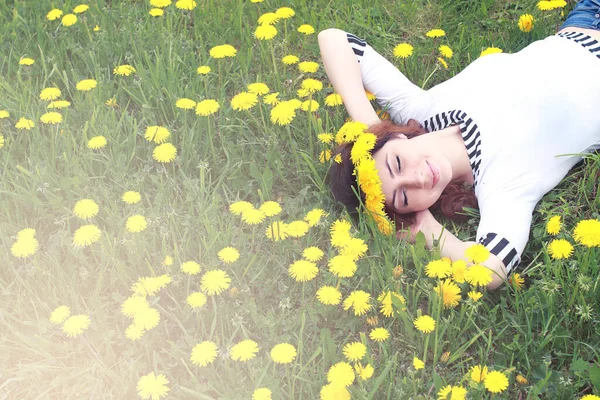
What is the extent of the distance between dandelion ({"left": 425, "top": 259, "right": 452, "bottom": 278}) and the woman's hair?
323 mm

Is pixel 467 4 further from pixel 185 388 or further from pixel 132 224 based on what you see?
pixel 185 388

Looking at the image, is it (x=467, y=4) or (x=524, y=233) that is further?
(x=467, y=4)

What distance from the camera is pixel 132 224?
2027 mm

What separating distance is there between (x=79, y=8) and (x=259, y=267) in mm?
1593

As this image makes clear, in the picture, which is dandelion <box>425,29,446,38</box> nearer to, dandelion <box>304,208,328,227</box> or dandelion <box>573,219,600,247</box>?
dandelion <box>304,208,328,227</box>

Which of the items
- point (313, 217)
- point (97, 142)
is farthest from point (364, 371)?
point (97, 142)

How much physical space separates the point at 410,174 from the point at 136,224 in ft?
2.91

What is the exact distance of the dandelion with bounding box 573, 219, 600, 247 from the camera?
1.86m

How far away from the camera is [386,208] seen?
2285 mm

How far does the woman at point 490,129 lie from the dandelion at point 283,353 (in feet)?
1.95

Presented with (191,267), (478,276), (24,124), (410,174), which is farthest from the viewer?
(24,124)

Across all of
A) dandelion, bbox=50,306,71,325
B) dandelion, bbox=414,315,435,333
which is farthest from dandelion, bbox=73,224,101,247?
dandelion, bbox=414,315,435,333

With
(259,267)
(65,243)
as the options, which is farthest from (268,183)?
(65,243)

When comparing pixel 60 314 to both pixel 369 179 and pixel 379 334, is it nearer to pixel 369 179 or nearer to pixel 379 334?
pixel 379 334
